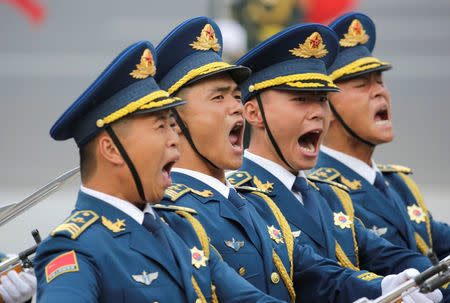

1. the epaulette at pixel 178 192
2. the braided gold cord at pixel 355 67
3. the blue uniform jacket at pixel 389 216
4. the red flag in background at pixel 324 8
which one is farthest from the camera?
the red flag in background at pixel 324 8

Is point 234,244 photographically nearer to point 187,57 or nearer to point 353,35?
point 187,57

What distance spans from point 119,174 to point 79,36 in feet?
48.4

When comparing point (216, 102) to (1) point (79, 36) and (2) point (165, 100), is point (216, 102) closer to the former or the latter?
(2) point (165, 100)

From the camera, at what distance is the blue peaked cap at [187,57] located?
4.99 meters

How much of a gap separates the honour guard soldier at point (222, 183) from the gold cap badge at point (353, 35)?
5.33 feet

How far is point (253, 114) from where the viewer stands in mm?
5551

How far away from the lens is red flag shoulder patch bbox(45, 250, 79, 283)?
12.4ft

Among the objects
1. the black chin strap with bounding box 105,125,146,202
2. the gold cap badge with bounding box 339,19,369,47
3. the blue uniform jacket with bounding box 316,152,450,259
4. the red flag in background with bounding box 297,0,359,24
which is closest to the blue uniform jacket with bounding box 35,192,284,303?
the black chin strap with bounding box 105,125,146,202

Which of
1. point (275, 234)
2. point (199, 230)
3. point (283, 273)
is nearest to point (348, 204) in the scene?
point (275, 234)

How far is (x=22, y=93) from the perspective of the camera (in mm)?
18828

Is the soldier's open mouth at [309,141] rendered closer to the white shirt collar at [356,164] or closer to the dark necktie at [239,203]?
the dark necktie at [239,203]

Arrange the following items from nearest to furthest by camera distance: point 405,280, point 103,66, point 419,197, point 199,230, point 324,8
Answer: point 199,230, point 405,280, point 419,197, point 324,8, point 103,66

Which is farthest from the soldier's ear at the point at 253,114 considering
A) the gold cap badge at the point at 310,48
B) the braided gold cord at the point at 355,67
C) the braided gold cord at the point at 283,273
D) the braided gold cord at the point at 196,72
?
the braided gold cord at the point at 355,67

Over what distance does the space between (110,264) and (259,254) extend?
114 cm
